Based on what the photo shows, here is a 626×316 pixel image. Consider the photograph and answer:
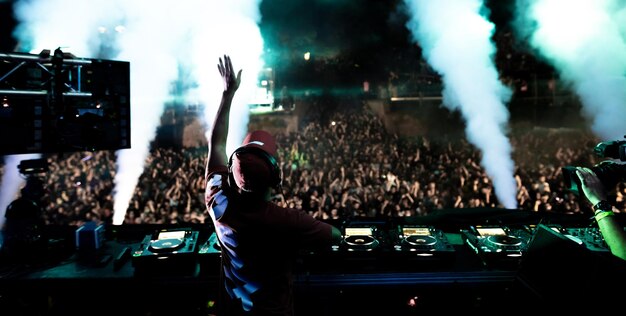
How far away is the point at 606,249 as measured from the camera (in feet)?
7.14

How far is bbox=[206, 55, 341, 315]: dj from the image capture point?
147 centimetres

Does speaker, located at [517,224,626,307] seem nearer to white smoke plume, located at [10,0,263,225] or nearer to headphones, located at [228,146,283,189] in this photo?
headphones, located at [228,146,283,189]

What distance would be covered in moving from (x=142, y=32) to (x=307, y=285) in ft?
17.3

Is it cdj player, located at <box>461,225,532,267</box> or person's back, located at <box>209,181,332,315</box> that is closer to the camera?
person's back, located at <box>209,181,332,315</box>

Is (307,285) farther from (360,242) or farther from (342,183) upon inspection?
(342,183)

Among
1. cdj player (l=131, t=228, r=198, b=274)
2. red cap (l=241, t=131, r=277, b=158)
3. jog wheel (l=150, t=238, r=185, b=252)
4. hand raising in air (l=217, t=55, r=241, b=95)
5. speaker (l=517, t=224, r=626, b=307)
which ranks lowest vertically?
cdj player (l=131, t=228, r=198, b=274)

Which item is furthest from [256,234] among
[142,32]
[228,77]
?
[142,32]

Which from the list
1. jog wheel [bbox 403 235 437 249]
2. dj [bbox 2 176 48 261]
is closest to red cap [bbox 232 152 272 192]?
jog wheel [bbox 403 235 437 249]

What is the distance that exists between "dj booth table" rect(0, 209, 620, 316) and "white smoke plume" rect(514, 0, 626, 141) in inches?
177

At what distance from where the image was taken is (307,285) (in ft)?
7.07

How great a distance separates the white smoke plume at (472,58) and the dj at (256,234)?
4.14 meters

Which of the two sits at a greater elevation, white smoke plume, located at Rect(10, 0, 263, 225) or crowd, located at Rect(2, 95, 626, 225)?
white smoke plume, located at Rect(10, 0, 263, 225)

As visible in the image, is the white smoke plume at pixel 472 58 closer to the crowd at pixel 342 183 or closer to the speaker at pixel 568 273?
the crowd at pixel 342 183

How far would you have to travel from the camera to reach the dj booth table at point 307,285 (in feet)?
7.11
